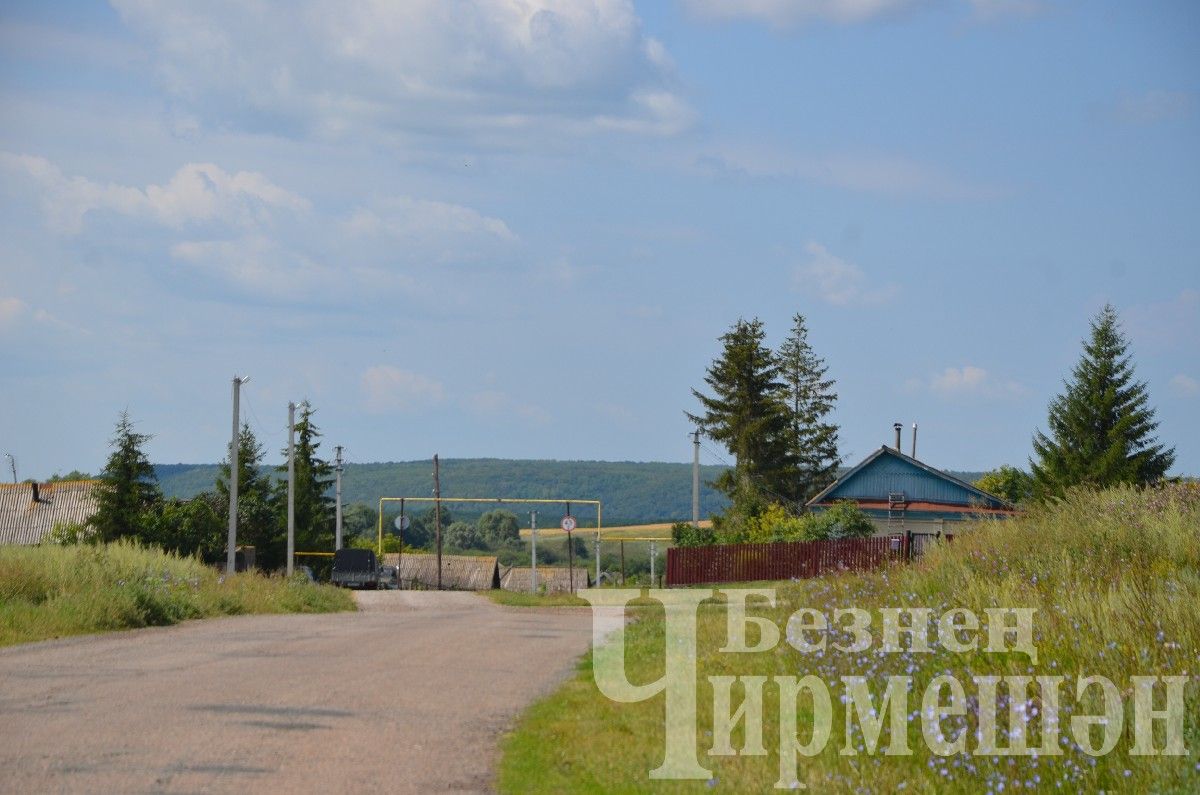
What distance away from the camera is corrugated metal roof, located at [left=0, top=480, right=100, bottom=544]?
61.8 metres

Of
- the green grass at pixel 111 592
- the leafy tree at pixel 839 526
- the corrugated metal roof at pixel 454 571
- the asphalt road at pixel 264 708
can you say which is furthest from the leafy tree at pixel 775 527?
the asphalt road at pixel 264 708

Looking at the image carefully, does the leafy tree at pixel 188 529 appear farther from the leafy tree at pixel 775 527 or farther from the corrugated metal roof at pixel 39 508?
the leafy tree at pixel 775 527

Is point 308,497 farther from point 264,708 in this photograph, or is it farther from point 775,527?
point 264,708

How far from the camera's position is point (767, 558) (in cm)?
4000

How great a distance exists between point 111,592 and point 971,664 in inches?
516

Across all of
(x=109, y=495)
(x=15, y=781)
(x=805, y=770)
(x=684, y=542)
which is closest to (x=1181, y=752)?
(x=805, y=770)

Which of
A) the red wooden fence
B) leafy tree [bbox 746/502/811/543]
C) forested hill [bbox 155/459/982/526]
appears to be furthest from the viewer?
forested hill [bbox 155/459/982/526]

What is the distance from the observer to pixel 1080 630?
10.7 meters

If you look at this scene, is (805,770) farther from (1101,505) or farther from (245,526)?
(245,526)

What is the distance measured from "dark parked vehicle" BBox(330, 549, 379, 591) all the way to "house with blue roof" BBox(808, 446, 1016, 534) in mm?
19524

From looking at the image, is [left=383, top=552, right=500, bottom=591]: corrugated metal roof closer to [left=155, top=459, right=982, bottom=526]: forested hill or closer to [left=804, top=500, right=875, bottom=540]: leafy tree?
[left=804, top=500, right=875, bottom=540]: leafy tree

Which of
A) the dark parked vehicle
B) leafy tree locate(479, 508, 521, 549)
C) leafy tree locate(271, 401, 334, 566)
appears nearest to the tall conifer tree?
leafy tree locate(271, 401, 334, 566)

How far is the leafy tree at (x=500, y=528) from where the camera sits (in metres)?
140

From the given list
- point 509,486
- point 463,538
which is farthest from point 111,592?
point 509,486
